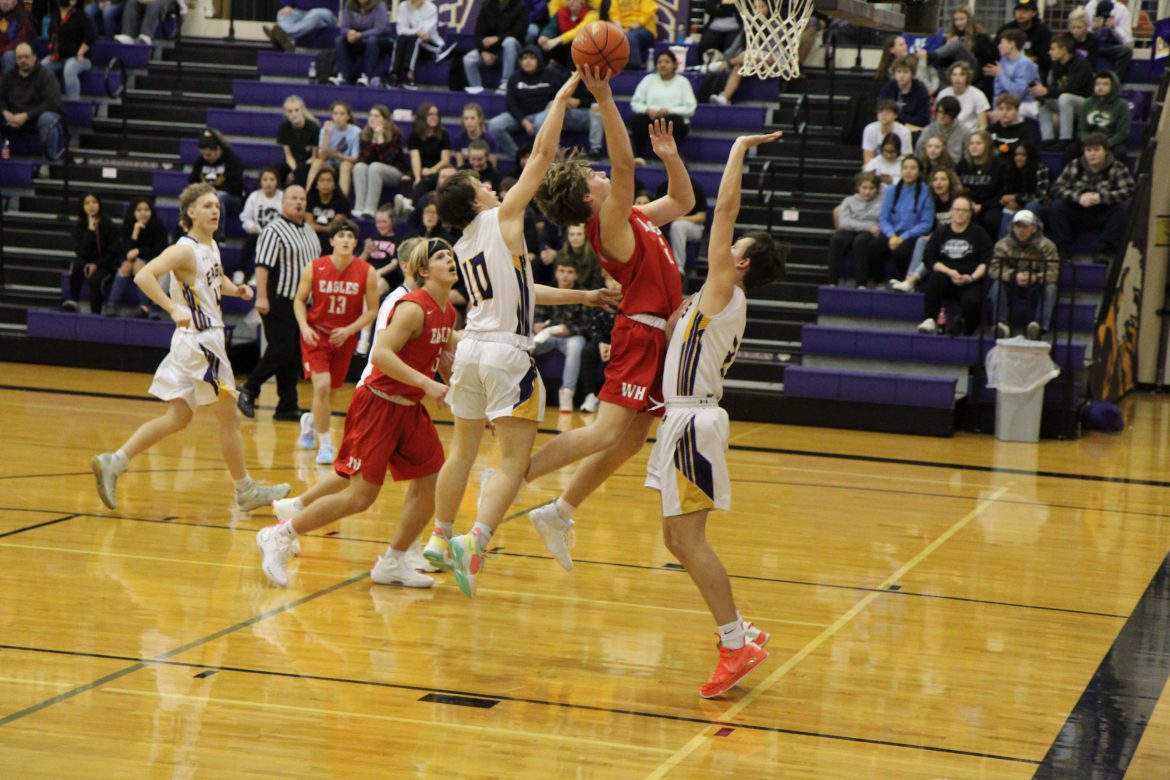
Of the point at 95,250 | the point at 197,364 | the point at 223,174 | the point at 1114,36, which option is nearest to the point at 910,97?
the point at 1114,36

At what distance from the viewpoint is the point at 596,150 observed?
560 inches

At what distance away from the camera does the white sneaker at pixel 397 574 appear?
6047 mm

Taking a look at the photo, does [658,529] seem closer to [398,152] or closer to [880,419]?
[880,419]

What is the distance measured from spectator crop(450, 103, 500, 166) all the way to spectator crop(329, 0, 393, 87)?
2.17m

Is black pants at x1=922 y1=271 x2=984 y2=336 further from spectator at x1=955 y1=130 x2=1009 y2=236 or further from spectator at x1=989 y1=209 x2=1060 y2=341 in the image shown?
spectator at x1=955 y1=130 x2=1009 y2=236

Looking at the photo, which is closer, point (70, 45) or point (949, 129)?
point (949, 129)

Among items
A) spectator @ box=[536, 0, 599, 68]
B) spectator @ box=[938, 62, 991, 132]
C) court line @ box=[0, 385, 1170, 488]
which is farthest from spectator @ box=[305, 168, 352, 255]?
spectator @ box=[938, 62, 991, 132]

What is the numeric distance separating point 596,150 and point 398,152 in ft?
6.61

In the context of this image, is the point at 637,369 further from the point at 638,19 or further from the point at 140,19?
the point at 140,19

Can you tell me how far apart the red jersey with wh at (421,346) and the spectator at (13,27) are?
1252cm

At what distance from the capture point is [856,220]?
12781 mm

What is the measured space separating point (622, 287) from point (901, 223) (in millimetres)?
7481

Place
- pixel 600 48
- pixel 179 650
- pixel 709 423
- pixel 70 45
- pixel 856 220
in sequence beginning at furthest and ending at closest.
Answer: pixel 70 45, pixel 856 220, pixel 600 48, pixel 179 650, pixel 709 423

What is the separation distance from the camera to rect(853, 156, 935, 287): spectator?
1235 cm
